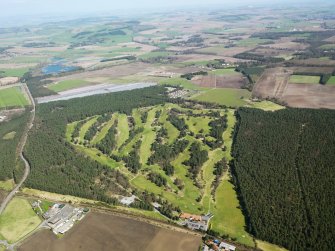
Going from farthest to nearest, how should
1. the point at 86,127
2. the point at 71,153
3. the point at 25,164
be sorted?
the point at 86,127 → the point at 71,153 → the point at 25,164

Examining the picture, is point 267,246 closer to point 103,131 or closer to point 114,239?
point 114,239

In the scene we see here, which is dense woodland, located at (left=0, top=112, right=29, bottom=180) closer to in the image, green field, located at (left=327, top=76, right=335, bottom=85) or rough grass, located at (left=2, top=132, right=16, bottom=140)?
rough grass, located at (left=2, top=132, right=16, bottom=140)

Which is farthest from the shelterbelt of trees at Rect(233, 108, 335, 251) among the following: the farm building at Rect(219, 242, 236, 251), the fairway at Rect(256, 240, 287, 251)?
the farm building at Rect(219, 242, 236, 251)

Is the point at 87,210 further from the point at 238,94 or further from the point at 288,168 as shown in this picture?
the point at 238,94

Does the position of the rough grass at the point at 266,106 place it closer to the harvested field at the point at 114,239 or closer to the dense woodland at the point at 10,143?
the harvested field at the point at 114,239

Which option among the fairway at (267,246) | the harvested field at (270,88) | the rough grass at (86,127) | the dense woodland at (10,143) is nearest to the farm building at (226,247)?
the fairway at (267,246)

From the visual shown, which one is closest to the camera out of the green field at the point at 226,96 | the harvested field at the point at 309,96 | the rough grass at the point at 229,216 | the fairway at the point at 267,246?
the fairway at the point at 267,246

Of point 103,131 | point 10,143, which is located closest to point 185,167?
point 103,131
